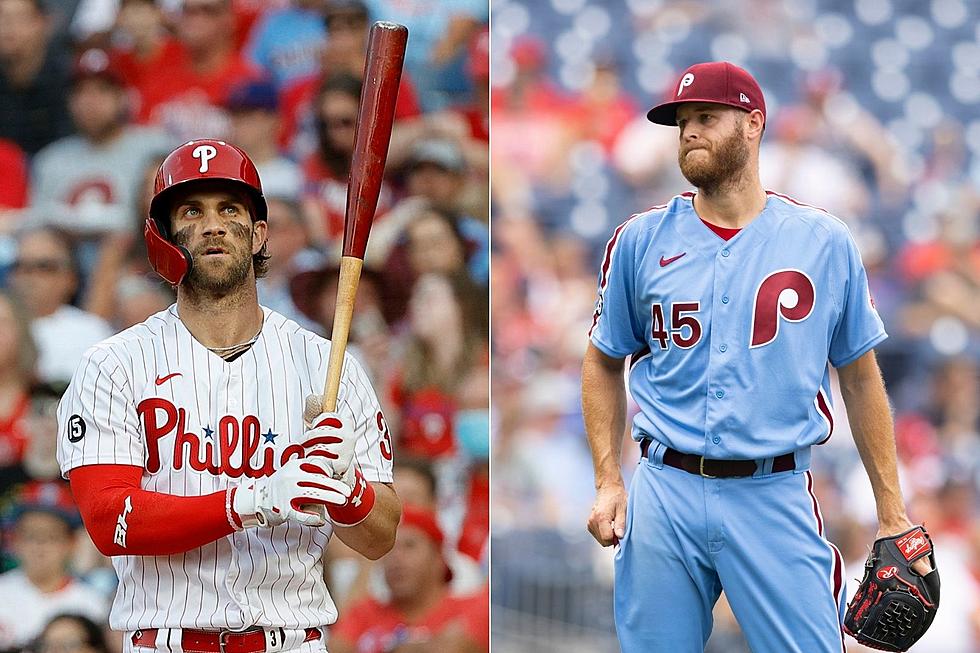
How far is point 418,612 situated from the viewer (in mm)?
3928

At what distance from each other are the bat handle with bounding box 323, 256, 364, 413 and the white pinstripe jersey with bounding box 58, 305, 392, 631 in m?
0.09

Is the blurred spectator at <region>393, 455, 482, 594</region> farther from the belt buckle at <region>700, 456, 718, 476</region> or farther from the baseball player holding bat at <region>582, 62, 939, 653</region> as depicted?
Result: the belt buckle at <region>700, 456, 718, 476</region>

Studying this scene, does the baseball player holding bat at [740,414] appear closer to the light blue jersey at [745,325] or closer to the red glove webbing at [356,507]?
the light blue jersey at [745,325]

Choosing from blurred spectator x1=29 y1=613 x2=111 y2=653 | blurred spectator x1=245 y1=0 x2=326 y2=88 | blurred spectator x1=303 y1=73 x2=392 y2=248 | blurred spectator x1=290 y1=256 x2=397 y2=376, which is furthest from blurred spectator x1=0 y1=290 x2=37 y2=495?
blurred spectator x1=245 y1=0 x2=326 y2=88

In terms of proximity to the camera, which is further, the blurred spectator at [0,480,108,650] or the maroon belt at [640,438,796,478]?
the blurred spectator at [0,480,108,650]

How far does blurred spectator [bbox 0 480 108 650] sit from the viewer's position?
3.89 metres

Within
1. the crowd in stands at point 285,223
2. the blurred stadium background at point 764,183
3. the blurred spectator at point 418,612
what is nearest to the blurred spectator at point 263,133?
the crowd in stands at point 285,223

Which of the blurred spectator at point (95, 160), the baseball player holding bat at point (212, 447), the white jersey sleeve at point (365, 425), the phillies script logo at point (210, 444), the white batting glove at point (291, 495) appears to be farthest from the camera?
the blurred spectator at point (95, 160)

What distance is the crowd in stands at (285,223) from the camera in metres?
3.94

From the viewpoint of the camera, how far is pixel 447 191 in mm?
4031

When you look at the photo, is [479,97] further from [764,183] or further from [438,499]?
[764,183]

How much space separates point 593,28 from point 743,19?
1.00 m

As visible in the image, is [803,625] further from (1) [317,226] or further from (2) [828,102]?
(2) [828,102]

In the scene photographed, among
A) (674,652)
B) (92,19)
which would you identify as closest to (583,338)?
(92,19)
